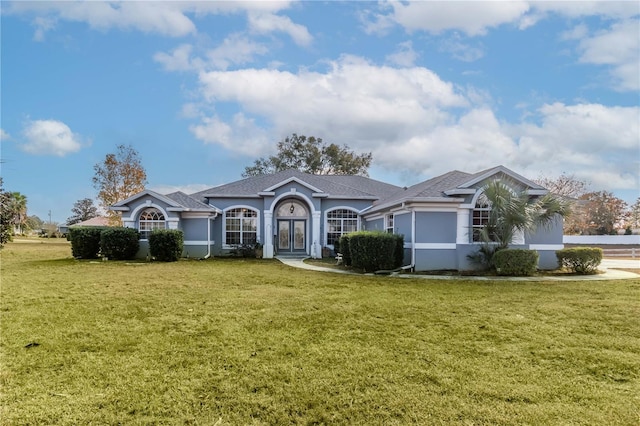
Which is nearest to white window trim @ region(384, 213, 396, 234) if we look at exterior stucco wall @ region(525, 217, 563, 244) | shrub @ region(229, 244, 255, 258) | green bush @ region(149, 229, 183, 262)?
exterior stucco wall @ region(525, 217, 563, 244)

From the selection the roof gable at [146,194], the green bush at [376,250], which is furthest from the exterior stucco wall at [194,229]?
the green bush at [376,250]

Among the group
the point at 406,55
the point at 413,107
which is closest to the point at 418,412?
the point at 406,55

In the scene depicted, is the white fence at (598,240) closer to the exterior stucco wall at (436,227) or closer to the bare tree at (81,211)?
the exterior stucco wall at (436,227)

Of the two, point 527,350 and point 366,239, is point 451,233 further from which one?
point 527,350

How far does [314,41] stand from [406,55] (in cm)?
466

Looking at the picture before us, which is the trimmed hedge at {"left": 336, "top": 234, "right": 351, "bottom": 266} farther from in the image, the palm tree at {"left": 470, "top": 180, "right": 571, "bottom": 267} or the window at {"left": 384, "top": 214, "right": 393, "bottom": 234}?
the palm tree at {"left": 470, "top": 180, "right": 571, "bottom": 267}

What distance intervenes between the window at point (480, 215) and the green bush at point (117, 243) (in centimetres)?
1744

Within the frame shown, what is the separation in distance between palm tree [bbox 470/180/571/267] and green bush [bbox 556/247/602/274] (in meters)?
1.45

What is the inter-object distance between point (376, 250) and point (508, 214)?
5.14 meters

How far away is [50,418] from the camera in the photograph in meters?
3.59

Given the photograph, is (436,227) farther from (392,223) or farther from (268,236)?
(268,236)

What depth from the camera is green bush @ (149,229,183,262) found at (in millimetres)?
20125

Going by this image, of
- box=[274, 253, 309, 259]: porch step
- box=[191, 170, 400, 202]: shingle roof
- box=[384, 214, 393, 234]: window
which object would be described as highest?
box=[191, 170, 400, 202]: shingle roof

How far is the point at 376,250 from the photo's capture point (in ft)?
50.6
